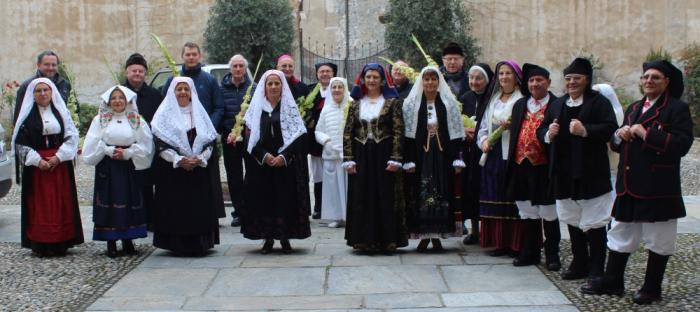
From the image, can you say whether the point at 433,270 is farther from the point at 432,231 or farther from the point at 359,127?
the point at 359,127

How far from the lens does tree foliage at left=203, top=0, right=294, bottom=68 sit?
20031mm

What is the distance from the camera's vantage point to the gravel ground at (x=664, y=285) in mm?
6094

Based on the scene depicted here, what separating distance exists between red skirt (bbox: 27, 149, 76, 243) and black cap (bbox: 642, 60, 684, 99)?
5.29 m

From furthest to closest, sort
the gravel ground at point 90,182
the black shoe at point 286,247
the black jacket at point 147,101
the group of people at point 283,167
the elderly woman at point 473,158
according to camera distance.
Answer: the gravel ground at point 90,182, the black jacket at point 147,101, the elderly woman at point 473,158, the black shoe at point 286,247, the group of people at point 283,167

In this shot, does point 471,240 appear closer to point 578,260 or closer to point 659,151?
point 578,260

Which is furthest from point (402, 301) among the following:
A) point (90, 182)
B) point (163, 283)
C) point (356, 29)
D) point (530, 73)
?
point (356, 29)

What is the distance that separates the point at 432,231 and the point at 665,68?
283 cm

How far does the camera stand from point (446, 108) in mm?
8047

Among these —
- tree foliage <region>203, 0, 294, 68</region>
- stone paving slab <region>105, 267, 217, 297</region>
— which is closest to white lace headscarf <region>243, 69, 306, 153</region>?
stone paving slab <region>105, 267, 217, 297</region>

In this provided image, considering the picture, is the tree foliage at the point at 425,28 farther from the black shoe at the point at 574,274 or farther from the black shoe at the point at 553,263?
the black shoe at the point at 574,274

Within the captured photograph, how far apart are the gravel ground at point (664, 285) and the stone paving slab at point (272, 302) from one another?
1.64 m

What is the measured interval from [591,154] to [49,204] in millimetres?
4887

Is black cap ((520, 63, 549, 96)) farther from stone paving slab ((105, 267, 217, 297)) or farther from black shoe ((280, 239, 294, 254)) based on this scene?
stone paving slab ((105, 267, 217, 297))

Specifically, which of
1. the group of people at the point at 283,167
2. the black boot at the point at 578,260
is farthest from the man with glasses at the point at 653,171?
the group of people at the point at 283,167
